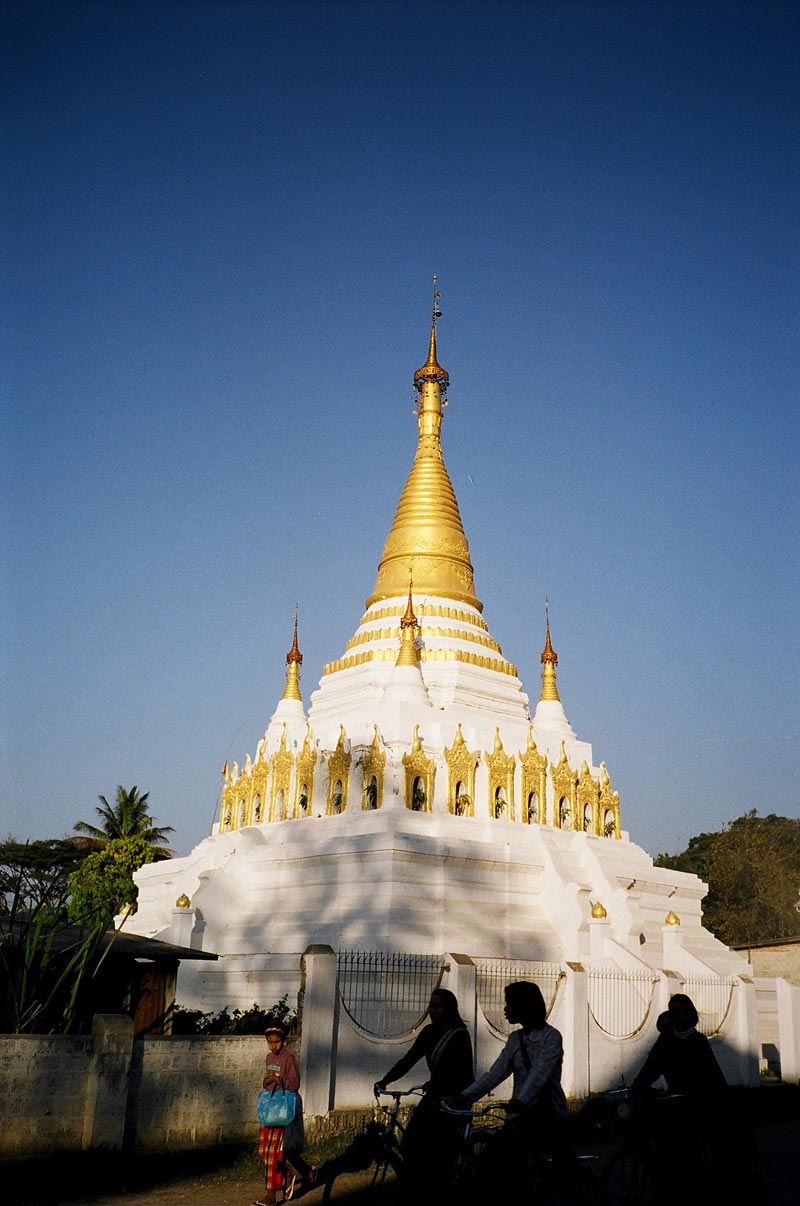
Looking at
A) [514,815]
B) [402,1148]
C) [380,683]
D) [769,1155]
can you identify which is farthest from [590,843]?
[402,1148]

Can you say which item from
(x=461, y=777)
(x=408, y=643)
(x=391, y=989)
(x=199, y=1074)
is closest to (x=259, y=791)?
(x=408, y=643)

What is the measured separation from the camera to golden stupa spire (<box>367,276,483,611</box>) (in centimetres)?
3753

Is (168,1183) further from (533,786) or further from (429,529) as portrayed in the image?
(429,529)

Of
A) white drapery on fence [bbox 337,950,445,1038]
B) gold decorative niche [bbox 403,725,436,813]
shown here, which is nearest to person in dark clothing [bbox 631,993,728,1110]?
white drapery on fence [bbox 337,950,445,1038]

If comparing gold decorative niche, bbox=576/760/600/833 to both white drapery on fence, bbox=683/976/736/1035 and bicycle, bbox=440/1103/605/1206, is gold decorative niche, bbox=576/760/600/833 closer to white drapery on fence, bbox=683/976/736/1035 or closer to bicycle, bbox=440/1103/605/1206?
white drapery on fence, bbox=683/976/736/1035

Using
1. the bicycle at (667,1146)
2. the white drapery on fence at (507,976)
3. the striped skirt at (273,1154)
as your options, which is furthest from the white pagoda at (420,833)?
the bicycle at (667,1146)

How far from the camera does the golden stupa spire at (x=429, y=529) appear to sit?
123ft

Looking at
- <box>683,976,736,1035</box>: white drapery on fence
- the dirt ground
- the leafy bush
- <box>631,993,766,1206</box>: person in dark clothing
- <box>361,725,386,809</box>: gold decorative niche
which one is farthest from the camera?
<box>361,725,386,809</box>: gold decorative niche

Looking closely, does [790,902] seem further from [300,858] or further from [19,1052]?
[19,1052]

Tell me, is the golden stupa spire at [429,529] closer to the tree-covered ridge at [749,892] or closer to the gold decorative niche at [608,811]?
the gold decorative niche at [608,811]

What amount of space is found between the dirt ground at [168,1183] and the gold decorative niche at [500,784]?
1778 cm

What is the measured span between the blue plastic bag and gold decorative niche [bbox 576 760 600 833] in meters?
22.9

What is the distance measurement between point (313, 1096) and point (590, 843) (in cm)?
1828

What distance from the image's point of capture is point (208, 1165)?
462 inches
